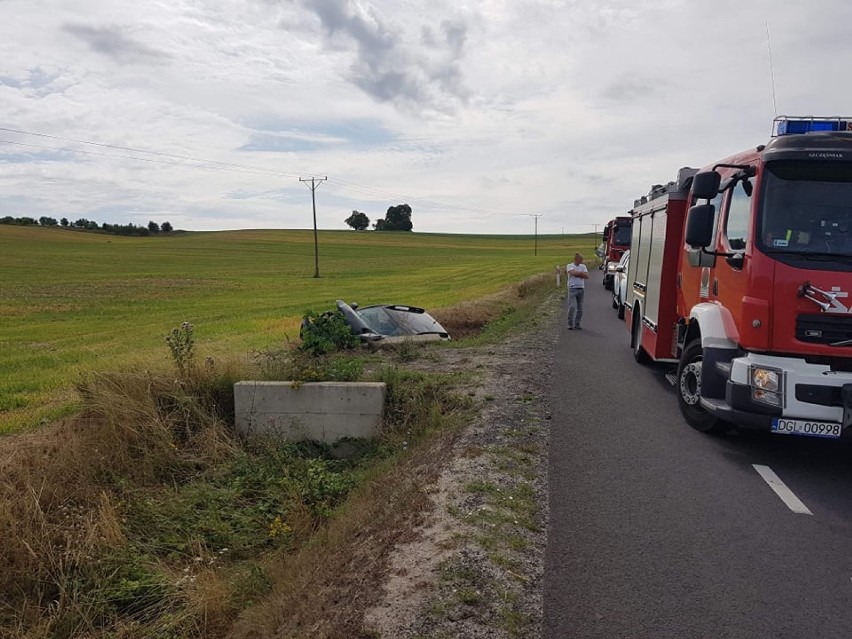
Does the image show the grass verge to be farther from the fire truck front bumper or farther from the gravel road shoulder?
the fire truck front bumper

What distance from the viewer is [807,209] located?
578 cm

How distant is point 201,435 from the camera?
314 inches

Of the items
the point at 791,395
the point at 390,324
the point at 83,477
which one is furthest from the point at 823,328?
the point at 390,324

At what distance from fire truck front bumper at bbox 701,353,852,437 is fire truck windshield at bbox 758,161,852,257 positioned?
100 centimetres

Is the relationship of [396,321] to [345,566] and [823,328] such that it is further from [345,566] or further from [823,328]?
[345,566]

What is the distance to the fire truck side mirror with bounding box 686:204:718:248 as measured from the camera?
661 centimetres

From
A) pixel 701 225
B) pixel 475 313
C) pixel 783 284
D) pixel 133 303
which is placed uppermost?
pixel 701 225

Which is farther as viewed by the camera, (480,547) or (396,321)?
(396,321)

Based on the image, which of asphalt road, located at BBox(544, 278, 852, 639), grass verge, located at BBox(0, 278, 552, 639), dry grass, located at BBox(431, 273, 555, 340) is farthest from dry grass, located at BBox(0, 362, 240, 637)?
dry grass, located at BBox(431, 273, 555, 340)

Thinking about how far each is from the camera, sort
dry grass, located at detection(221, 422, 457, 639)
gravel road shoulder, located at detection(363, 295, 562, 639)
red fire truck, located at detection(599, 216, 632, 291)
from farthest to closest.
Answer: red fire truck, located at detection(599, 216, 632, 291)
dry grass, located at detection(221, 422, 457, 639)
gravel road shoulder, located at detection(363, 295, 562, 639)

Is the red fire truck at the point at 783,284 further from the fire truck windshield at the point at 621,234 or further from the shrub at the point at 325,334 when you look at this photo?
the fire truck windshield at the point at 621,234

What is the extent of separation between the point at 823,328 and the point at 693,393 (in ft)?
5.98

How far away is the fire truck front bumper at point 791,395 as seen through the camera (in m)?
5.48

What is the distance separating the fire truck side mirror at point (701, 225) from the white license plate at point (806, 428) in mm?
2000
